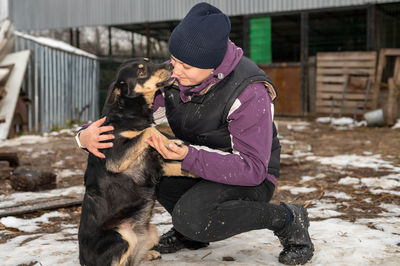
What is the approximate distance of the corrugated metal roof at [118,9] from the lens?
14758 mm

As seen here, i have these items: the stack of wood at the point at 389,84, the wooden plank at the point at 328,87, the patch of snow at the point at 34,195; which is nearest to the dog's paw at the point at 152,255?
the patch of snow at the point at 34,195

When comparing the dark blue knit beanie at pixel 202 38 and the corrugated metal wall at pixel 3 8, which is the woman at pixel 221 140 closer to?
the dark blue knit beanie at pixel 202 38

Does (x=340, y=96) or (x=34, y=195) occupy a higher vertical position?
(x=340, y=96)

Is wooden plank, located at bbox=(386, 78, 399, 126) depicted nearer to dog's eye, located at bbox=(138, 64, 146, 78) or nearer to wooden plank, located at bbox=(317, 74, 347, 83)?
wooden plank, located at bbox=(317, 74, 347, 83)

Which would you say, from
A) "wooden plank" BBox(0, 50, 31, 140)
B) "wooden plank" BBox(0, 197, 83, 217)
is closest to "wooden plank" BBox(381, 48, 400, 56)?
"wooden plank" BBox(0, 50, 31, 140)

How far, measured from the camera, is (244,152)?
2713mm

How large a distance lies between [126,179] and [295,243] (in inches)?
45.0

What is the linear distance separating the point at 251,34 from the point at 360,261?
13.3m

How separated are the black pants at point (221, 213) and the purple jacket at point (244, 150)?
124 millimetres

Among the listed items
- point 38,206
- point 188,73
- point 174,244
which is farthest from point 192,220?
point 38,206

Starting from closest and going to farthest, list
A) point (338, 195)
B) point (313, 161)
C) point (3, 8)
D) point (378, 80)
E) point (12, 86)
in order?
point (338, 195)
point (313, 161)
point (12, 86)
point (378, 80)
point (3, 8)

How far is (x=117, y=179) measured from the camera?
276 centimetres

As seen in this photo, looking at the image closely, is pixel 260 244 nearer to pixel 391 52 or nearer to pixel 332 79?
pixel 391 52

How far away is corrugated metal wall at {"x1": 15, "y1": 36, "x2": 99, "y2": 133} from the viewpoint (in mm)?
12984
